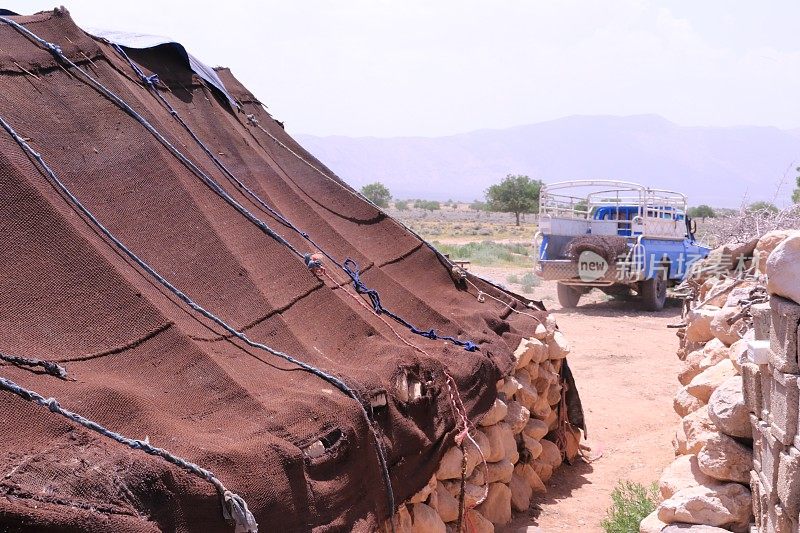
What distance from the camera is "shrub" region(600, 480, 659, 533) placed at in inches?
223

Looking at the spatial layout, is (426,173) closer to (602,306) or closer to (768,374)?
(602,306)

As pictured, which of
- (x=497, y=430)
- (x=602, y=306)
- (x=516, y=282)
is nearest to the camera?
(x=497, y=430)

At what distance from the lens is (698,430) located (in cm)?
525

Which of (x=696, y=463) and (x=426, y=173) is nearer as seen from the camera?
(x=696, y=463)

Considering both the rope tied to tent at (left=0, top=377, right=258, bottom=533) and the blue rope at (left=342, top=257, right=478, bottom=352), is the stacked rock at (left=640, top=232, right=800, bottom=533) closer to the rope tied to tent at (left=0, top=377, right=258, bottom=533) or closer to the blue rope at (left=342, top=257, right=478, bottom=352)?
the blue rope at (left=342, top=257, right=478, bottom=352)

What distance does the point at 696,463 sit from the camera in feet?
16.6

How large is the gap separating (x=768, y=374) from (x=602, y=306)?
1300cm

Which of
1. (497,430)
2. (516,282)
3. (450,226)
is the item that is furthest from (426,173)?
(497,430)

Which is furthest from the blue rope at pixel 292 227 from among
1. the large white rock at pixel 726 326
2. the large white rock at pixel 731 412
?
the large white rock at pixel 726 326

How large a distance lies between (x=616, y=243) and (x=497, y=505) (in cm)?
939

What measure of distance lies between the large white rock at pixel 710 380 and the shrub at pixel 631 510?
0.77 m

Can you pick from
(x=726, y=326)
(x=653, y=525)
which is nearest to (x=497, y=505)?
(x=653, y=525)

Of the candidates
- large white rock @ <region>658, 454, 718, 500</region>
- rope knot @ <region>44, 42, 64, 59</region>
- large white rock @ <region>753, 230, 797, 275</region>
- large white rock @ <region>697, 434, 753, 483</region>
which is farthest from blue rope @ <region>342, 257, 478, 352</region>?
large white rock @ <region>753, 230, 797, 275</region>

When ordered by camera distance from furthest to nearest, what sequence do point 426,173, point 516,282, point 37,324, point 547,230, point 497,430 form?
point 426,173 < point 516,282 < point 547,230 < point 497,430 < point 37,324
